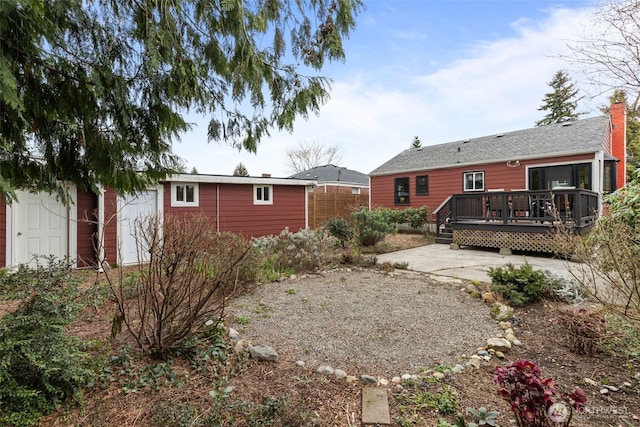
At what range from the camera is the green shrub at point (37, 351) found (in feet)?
5.76

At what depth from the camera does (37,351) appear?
183 centimetres

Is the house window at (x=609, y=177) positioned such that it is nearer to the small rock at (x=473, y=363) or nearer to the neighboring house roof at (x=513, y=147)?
the neighboring house roof at (x=513, y=147)

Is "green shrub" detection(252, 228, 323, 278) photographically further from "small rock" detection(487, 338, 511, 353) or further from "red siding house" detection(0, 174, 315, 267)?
"small rock" detection(487, 338, 511, 353)

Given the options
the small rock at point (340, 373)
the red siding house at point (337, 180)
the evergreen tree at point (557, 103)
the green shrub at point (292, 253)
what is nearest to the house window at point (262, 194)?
the green shrub at point (292, 253)

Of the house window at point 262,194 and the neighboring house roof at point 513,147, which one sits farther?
the neighboring house roof at point 513,147

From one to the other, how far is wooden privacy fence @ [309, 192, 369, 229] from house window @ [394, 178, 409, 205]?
224 cm

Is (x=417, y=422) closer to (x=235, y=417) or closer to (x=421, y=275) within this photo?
(x=235, y=417)

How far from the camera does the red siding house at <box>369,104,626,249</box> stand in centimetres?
864

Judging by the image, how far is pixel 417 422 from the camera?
191 centimetres

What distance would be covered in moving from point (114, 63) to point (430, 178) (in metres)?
12.7

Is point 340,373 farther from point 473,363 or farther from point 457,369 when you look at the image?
point 473,363

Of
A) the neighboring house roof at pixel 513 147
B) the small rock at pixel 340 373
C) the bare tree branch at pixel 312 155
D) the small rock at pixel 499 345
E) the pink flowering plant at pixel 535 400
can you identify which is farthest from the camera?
the bare tree branch at pixel 312 155

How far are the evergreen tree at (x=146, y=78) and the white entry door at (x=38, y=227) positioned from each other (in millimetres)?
4359

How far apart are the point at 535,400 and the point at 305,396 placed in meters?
1.35
